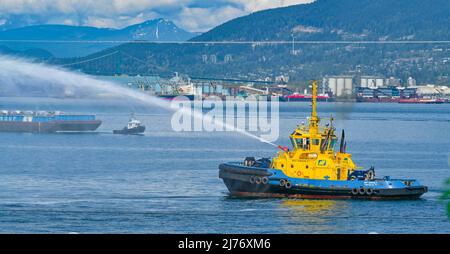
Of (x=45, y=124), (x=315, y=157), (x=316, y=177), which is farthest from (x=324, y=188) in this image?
(x=45, y=124)

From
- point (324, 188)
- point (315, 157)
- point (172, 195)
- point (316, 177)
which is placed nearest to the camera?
point (324, 188)

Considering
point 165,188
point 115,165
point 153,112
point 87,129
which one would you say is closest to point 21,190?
point 165,188

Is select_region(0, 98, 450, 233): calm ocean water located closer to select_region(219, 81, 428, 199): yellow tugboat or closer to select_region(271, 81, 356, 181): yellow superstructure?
select_region(219, 81, 428, 199): yellow tugboat

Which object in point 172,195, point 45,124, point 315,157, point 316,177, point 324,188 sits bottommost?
point 172,195

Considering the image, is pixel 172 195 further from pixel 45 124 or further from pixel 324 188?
pixel 45 124

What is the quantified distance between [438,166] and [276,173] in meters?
23.6

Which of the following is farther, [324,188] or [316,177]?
[316,177]

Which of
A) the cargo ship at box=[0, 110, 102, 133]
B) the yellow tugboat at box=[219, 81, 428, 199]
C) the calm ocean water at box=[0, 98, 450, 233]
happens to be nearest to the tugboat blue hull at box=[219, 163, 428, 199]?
the yellow tugboat at box=[219, 81, 428, 199]

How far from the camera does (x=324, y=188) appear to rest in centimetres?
4444

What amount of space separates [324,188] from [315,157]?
1.40m

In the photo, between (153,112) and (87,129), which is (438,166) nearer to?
(87,129)

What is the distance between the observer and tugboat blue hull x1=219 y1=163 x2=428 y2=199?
44.4 metres

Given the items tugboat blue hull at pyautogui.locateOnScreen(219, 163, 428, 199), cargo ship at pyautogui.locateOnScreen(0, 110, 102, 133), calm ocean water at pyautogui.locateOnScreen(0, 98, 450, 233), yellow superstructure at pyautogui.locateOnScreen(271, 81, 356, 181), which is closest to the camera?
calm ocean water at pyautogui.locateOnScreen(0, 98, 450, 233)

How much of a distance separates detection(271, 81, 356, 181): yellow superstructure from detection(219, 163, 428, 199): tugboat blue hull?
0.46 m
